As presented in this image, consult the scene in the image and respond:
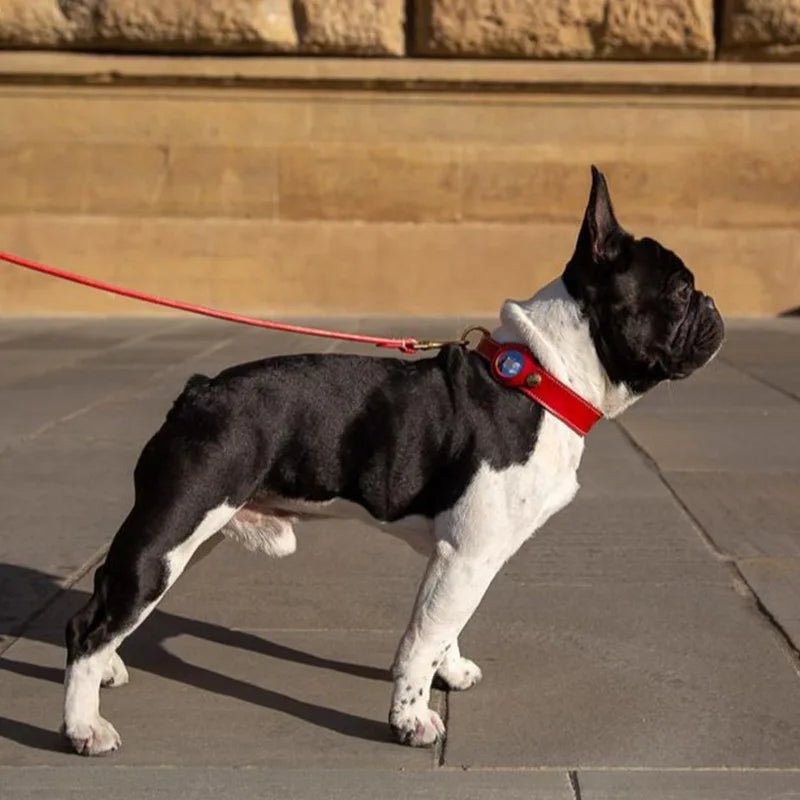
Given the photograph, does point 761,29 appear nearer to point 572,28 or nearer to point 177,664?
point 572,28

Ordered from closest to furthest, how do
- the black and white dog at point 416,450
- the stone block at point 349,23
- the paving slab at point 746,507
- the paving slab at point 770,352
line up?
the black and white dog at point 416,450
the paving slab at point 746,507
the paving slab at point 770,352
the stone block at point 349,23

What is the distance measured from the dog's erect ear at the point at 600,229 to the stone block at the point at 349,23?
13047 mm

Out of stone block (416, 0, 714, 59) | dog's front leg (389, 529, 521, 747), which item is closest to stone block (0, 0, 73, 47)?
stone block (416, 0, 714, 59)

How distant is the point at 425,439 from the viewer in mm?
4410

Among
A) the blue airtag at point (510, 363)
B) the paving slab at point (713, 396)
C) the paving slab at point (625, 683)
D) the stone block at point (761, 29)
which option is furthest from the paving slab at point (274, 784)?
the stone block at point (761, 29)

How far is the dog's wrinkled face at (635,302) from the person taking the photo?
4465 millimetres

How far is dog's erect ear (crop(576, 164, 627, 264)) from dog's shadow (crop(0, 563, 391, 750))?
150 cm

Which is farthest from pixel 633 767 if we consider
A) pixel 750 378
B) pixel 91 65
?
pixel 91 65

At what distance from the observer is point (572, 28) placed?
55.9 ft

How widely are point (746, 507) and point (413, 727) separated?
3478 mm

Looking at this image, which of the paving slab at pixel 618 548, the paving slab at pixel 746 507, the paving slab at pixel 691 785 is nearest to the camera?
the paving slab at pixel 691 785

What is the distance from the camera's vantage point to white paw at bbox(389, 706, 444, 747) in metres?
4.30

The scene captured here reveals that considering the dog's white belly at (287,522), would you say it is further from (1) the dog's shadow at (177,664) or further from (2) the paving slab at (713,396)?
(2) the paving slab at (713,396)

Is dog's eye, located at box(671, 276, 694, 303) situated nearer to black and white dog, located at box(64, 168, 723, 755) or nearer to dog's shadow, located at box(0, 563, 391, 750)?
black and white dog, located at box(64, 168, 723, 755)
